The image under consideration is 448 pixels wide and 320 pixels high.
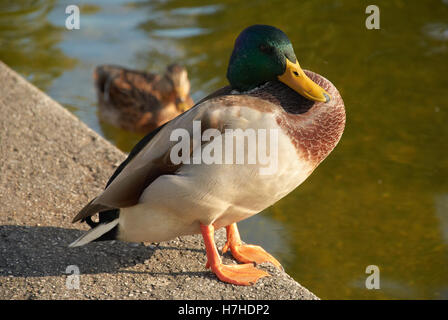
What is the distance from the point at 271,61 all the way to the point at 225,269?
3.35ft

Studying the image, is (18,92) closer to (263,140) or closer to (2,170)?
(2,170)

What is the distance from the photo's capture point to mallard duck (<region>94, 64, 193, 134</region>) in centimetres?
593

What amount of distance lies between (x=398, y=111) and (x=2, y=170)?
3.38 meters

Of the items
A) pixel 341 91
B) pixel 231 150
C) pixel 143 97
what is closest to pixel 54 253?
pixel 231 150

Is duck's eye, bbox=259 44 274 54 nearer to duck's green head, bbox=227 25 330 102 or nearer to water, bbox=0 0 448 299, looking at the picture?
duck's green head, bbox=227 25 330 102

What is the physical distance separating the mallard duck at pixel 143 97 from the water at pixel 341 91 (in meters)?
0.21

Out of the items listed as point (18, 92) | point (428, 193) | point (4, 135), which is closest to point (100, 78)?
point (18, 92)

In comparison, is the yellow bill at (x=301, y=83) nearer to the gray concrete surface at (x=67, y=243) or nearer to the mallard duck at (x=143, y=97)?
the gray concrete surface at (x=67, y=243)

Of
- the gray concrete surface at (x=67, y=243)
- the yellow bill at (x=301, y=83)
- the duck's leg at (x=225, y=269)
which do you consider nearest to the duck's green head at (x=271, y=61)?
the yellow bill at (x=301, y=83)

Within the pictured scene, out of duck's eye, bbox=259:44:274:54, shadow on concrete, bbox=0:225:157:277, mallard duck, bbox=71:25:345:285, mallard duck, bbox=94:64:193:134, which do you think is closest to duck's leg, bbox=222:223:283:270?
mallard duck, bbox=71:25:345:285

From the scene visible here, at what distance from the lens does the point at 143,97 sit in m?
6.01

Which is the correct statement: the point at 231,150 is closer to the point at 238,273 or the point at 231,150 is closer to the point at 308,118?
the point at 308,118

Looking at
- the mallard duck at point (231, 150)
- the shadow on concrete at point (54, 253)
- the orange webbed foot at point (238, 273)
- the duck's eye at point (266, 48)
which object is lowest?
the orange webbed foot at point (238, 273)

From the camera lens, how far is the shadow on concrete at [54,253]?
325 cm
